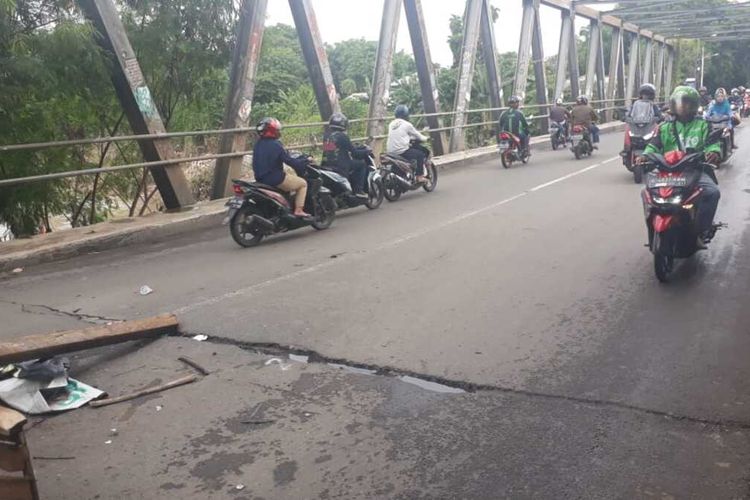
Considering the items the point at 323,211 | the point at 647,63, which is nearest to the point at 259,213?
the point at 323,211

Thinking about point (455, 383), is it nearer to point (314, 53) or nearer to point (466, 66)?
point (314, 53)

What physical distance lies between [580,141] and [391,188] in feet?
23.3

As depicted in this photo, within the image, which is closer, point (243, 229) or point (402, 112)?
point (243, 229)

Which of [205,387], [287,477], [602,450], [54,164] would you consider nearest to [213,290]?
[205,387]

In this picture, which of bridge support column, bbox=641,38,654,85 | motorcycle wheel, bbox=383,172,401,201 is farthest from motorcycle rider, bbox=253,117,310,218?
bridge support column, bbox=641,38,654,85

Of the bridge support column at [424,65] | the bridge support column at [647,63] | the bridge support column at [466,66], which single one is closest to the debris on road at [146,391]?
the bridge support column at [424,65]

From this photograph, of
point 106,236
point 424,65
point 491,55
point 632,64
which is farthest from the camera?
point 632,64

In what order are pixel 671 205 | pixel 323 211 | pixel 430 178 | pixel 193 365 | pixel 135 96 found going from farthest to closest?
pixel 430 178 → pixel 135 96 → pixel 323 211 → pixel 671 205 → pixel 193 365

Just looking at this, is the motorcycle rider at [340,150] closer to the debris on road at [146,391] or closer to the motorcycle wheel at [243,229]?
the motorcycle wheel at [243,229]

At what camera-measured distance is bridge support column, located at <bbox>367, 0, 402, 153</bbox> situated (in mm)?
15602

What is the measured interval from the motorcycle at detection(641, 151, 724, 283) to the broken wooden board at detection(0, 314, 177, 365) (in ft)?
12.1

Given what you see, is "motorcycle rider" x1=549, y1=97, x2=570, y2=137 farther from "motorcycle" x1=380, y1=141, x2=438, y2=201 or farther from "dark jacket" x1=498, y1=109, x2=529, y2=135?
"motorcycle" x1=380, y1=141, x2=438, y2=201

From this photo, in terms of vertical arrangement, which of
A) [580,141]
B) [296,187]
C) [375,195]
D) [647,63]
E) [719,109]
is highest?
[647,63]

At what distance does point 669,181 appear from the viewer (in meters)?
5.64
